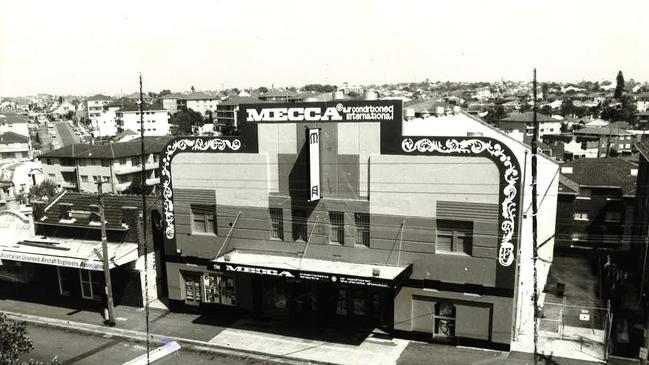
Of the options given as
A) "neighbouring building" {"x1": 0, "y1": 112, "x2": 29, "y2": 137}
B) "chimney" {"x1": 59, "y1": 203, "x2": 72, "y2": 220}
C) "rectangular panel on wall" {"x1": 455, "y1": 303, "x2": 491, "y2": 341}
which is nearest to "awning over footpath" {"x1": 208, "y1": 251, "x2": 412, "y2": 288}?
"rectangular panel on wall" {"x1": 455, "y1": 303, "x2": 491, "y2": 341}

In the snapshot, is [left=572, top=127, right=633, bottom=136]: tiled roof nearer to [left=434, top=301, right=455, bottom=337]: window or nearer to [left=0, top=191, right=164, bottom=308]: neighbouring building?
[left=434, top=301, right=455, bottom=337]: window

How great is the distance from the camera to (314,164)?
25547mm

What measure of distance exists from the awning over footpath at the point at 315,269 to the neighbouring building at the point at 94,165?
5562 cm

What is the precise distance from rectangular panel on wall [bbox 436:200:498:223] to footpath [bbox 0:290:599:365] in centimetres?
609

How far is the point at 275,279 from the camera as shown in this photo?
92.2 ft

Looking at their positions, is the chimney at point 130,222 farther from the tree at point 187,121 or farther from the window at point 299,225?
the tree at point 187,121

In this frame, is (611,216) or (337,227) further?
(611,216)

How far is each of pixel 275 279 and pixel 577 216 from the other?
109ft

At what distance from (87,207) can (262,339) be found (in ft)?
50.5

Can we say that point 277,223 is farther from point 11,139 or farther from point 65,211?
point 11,139

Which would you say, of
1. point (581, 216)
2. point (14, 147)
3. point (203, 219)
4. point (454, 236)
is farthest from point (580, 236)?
point (14, 147)

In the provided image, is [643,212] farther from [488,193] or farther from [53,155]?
[53,155]

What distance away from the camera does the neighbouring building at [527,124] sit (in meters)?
105

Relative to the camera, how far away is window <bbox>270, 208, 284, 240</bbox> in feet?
89.1
